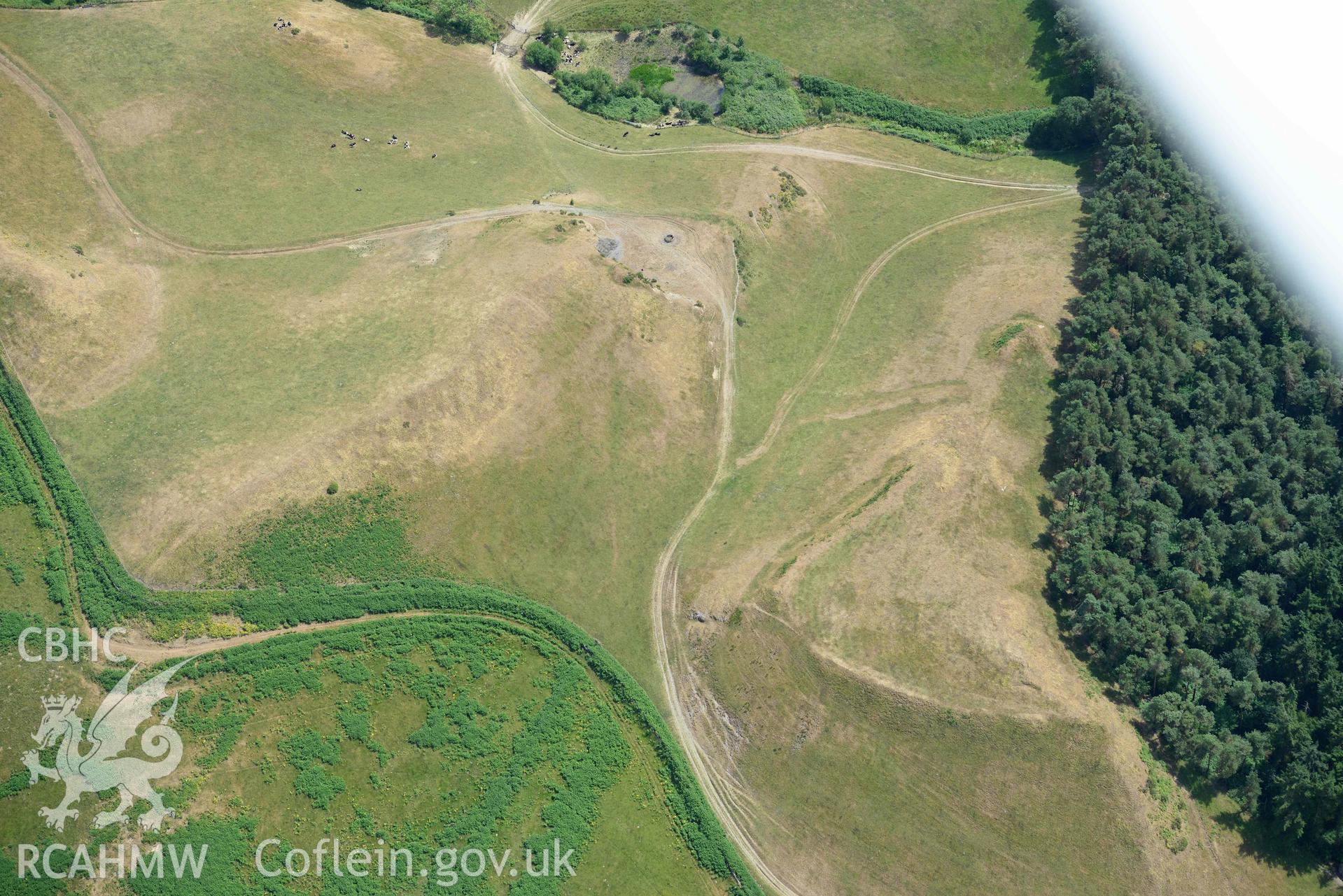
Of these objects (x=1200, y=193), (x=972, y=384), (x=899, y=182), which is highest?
(x=1200, y=193)

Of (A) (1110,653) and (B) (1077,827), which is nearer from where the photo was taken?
(B) (1077,827)

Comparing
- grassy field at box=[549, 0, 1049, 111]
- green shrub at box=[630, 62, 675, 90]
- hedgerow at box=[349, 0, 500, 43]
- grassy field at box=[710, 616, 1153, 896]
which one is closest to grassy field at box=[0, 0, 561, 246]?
hedgerow at box=[349, 0, 500, 43]

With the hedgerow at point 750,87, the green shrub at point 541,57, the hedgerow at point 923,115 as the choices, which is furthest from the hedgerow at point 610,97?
the hedgerow at point 923,115

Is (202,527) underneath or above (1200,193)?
underneath

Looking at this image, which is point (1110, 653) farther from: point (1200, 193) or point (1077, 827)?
point (1200, 193)

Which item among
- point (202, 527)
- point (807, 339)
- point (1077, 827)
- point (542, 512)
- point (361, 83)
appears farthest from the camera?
point (361, 83)

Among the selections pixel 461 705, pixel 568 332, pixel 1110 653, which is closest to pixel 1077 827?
pixel 1110 653
